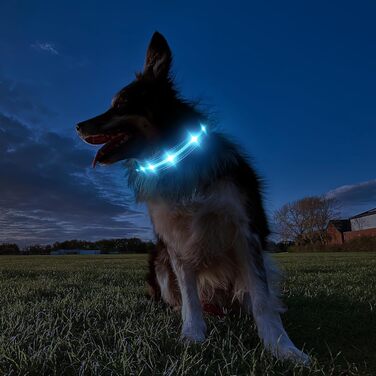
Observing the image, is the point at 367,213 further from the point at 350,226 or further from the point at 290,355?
the point at 290,355

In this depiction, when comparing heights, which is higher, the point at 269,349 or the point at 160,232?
the point at 160,232

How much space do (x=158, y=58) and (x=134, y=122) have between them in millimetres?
746

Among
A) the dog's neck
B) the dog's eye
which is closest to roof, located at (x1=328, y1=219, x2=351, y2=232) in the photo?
the dog's neck

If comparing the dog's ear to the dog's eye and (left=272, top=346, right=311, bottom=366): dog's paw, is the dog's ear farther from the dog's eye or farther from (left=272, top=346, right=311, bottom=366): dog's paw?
(left=272, top=346, right=311, bottom=366): dog's paw

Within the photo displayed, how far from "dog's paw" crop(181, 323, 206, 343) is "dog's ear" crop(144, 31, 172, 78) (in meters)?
2.33

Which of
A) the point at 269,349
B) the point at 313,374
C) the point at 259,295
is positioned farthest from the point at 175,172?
the point at 313,374

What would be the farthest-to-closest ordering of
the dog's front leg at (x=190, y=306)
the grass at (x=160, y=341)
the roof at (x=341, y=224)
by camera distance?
the roof at (x=341, y=224) → the dog's front leg at (x=190, y=306) → the grass at (x=160, y=341)

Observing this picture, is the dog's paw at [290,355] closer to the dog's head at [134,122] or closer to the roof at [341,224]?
the dog's head at [134,122]

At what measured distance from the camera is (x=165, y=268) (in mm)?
4121

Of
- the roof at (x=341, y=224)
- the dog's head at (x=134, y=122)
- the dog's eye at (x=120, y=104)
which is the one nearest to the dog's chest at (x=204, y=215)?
the dog's head at (x=134, y=122)

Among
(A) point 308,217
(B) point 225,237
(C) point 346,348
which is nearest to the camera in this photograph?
(C) point 346,348

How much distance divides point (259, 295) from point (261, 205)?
90 cm

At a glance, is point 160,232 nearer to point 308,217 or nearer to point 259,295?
point 259,295

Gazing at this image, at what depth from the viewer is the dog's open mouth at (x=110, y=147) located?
345 cm
